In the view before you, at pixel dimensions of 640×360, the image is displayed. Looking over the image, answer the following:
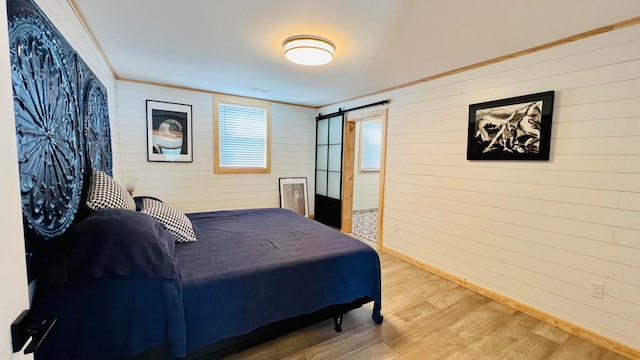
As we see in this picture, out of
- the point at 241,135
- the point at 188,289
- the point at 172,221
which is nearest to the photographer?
the point at 188,289

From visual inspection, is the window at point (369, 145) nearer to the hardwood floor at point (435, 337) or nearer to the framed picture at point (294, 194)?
the framed picture at point (294, 194)

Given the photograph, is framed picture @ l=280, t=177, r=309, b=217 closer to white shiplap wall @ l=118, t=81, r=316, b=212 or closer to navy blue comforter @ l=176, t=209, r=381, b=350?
white shiplap wall @ l=118, t=81, r=316, b=212

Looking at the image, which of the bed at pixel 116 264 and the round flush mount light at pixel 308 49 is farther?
the round flush mount light at pixel 308 49

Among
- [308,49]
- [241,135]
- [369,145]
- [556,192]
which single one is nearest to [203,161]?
[241,135]

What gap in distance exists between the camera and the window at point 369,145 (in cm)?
654

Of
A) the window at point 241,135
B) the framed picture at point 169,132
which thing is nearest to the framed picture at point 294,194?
the window at point 241,135

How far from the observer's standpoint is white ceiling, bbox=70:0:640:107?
1.86 metres

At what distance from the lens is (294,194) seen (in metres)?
5.35

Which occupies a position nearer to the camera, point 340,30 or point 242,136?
point 340,30

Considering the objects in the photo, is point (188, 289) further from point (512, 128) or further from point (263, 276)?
point (512, 128)

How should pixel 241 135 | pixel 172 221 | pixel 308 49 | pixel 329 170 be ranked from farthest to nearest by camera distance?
pixel 329 170 → pixel 241 135 → pixel 308 49 → pixel 172 221

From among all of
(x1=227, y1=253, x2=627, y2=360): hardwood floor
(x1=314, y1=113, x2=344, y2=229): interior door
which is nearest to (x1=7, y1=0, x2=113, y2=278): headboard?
(x1=227, y1=253, x2=627, y2=360): hardwood floor

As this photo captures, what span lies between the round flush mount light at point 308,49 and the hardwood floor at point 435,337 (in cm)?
237

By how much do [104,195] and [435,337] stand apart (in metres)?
2.72
